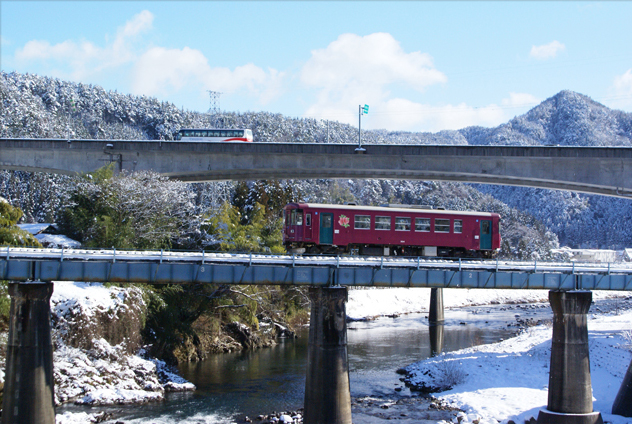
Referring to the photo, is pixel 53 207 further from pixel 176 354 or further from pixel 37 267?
pixel 37 267

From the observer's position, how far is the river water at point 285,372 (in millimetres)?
27438

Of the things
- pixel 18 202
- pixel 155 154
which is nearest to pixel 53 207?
pixel 18 202

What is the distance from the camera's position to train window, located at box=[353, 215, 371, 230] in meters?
34.6

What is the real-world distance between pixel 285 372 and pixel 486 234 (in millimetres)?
15177

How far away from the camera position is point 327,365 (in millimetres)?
23672

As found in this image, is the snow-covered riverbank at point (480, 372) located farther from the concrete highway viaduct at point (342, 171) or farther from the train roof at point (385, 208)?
the train roof at point (385, 208)

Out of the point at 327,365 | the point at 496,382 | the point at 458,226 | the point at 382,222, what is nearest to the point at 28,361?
the point at 327,365

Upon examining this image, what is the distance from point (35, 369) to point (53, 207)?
69991mm

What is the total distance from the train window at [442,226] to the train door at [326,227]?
655 centimetres

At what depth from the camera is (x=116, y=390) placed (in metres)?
29.2

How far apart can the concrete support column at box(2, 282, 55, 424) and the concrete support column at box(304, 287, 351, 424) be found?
33.9ft

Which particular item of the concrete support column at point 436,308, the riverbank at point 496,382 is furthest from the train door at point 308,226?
the concrete support column at point 436,308

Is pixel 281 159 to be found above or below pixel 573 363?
above

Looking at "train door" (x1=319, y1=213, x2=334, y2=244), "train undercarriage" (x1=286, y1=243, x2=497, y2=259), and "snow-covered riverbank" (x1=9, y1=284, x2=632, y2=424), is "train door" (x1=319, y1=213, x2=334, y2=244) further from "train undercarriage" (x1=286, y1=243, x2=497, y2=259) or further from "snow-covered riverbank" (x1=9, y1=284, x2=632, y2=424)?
"snow-covered riverbank" (x1=9, y1=284, x2=632, y2=424)
